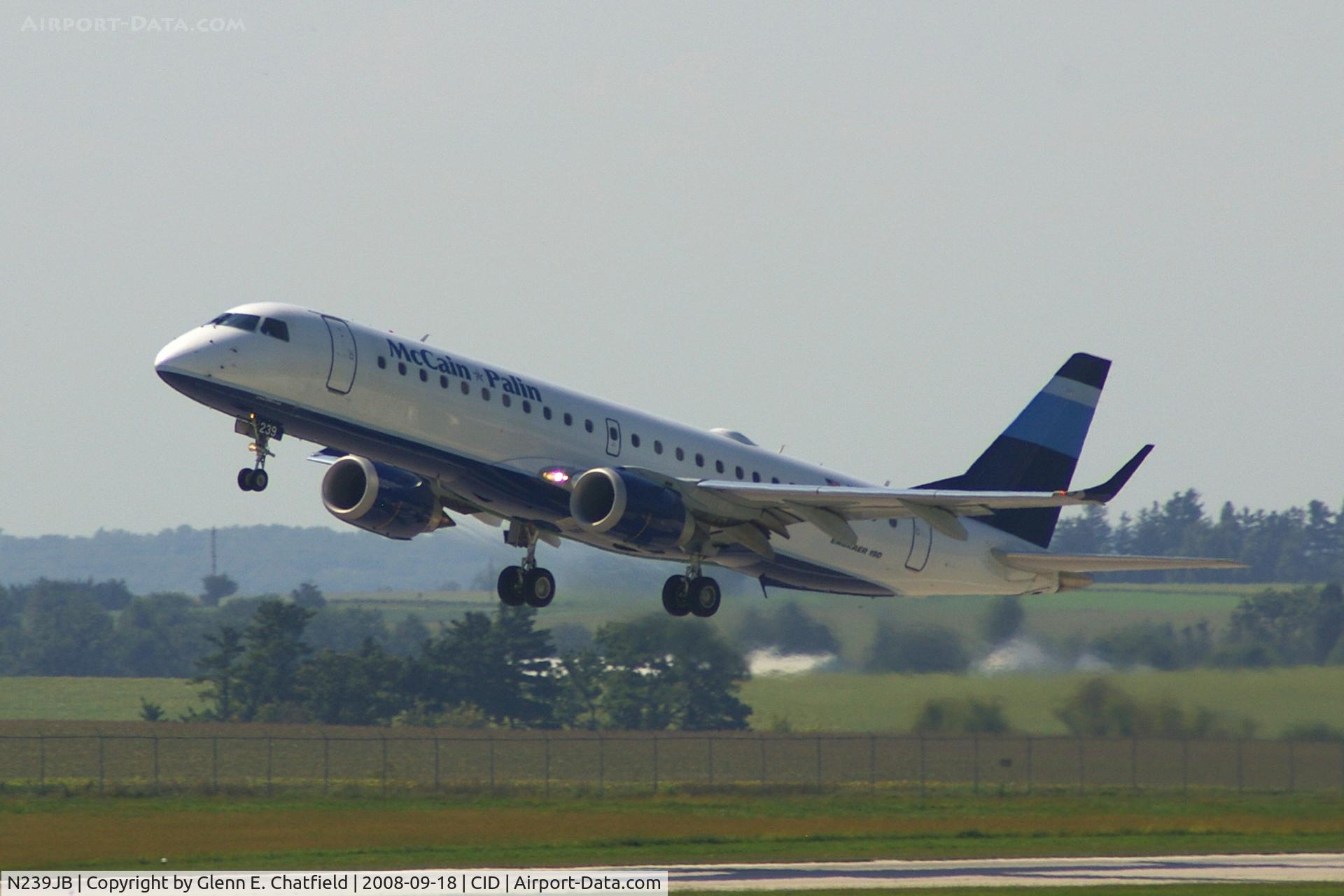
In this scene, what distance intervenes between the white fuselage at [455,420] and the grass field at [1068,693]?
30.6 feet

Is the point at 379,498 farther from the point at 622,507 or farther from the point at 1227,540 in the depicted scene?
the point at 1227,540

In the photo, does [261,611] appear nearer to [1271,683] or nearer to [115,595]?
→ [1271,683]

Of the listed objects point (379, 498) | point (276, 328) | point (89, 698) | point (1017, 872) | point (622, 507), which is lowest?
point (1017, 872)

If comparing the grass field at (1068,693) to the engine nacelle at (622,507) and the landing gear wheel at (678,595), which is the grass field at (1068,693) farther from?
the engine nacelle at (622,507)

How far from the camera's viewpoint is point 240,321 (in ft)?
116

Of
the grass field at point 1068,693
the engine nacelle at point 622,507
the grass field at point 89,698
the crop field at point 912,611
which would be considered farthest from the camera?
the grass field at point 89,698

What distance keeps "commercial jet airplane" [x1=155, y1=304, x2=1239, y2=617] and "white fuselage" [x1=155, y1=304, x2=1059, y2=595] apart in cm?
4

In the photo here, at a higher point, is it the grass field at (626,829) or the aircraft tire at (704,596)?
the aircraft tire at (704,596)

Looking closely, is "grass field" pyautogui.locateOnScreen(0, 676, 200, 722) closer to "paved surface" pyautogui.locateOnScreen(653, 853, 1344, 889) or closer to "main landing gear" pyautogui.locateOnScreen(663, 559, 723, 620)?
"main landing gear" pyautogui.locateOnScreen(663, 559, 723, 620)

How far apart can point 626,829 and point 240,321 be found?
15.9 meters

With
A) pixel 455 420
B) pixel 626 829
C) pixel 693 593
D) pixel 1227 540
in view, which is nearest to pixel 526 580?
pixel 693 593

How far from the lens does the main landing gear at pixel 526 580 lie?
4138cm

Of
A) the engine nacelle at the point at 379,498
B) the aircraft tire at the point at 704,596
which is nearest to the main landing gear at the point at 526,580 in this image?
the engine nacelle at the point at 379,498

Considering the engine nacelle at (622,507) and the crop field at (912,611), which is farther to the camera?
the crop field at (912,611)
